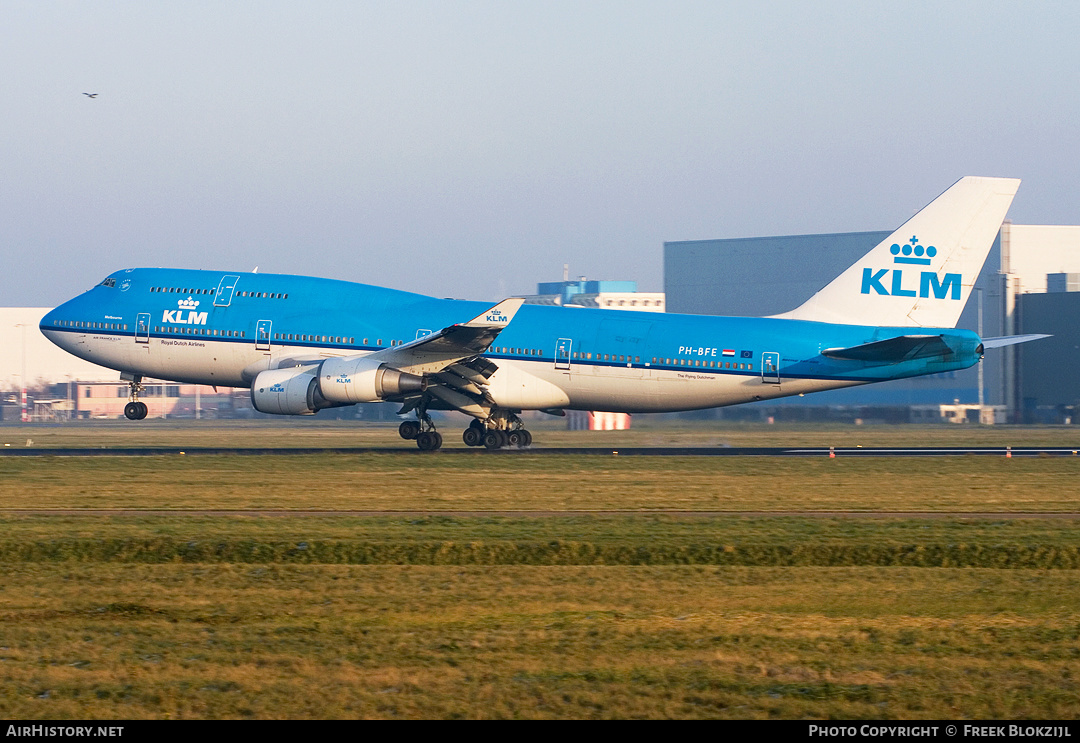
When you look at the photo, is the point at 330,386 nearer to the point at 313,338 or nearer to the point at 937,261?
the point at 313,338

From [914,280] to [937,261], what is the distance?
957mm

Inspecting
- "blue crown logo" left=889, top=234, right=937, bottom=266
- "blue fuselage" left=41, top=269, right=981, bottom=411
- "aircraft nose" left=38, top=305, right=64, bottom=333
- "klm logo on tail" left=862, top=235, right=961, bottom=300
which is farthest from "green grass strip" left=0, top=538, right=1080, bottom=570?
"aircraft nose" left=38, top=305, right=64, bottom=333

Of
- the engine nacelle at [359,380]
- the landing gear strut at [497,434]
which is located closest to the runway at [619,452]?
the landing gear strut at [497,434]

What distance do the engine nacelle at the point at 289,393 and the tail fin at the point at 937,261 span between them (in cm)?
1761

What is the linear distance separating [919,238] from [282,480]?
22858 mm

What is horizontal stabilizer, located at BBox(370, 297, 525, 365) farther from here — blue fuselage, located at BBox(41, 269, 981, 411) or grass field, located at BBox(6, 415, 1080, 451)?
grass field, located at BBox(6, 415, 1080, 451)

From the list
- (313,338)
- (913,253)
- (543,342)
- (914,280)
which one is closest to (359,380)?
(313,338)

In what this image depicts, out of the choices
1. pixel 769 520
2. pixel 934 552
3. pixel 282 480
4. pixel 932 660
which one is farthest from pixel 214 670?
pixel 282 480

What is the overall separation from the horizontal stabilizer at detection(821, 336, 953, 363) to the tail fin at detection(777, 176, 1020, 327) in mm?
1848

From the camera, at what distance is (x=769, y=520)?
73.8 ft

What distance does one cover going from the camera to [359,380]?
39.3 metres

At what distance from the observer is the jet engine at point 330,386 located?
3944cm

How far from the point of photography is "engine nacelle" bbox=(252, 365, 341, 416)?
3981cm

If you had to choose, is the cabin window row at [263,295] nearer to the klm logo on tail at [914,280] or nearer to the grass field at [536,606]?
the grass field at [536,606]
